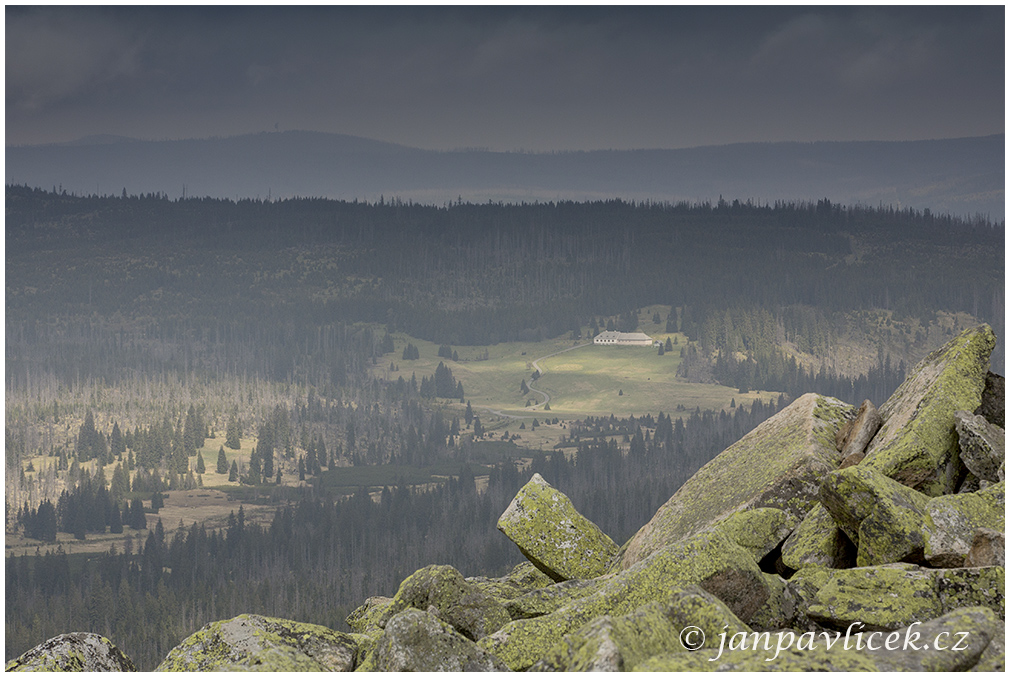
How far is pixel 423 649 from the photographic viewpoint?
454 inches

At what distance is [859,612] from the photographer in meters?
12.1

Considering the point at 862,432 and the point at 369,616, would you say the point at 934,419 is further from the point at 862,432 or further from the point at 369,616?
the point at 369,616

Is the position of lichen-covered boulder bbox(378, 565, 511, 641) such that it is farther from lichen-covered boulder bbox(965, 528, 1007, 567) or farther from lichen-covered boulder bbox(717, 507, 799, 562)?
lichen-covered boulder bbox(965, 528, 1007, 567)

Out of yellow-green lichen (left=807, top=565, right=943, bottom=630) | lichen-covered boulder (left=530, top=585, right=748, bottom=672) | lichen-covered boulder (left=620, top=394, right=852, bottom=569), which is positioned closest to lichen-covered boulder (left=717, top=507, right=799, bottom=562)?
lichen-covered boulder (left=620, top=394, right=852, bottom=569)

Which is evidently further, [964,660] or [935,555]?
[935,555]

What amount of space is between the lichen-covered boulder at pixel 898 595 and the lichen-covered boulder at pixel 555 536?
729 cm

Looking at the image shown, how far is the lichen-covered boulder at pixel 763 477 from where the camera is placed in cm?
1833

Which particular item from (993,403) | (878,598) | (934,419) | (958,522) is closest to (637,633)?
(878,598)

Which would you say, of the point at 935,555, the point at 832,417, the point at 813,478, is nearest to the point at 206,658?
the point at 935,555

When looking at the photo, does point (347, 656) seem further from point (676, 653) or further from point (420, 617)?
point (676, 653)

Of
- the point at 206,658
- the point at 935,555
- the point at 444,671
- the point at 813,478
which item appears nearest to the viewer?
the point at 444,671

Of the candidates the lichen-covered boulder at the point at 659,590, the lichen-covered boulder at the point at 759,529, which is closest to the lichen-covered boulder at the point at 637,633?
the lichen-covered boulder at the point at 659,590

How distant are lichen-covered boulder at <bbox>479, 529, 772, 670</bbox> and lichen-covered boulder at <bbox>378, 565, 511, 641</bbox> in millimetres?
1009

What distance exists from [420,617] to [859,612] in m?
5.96
